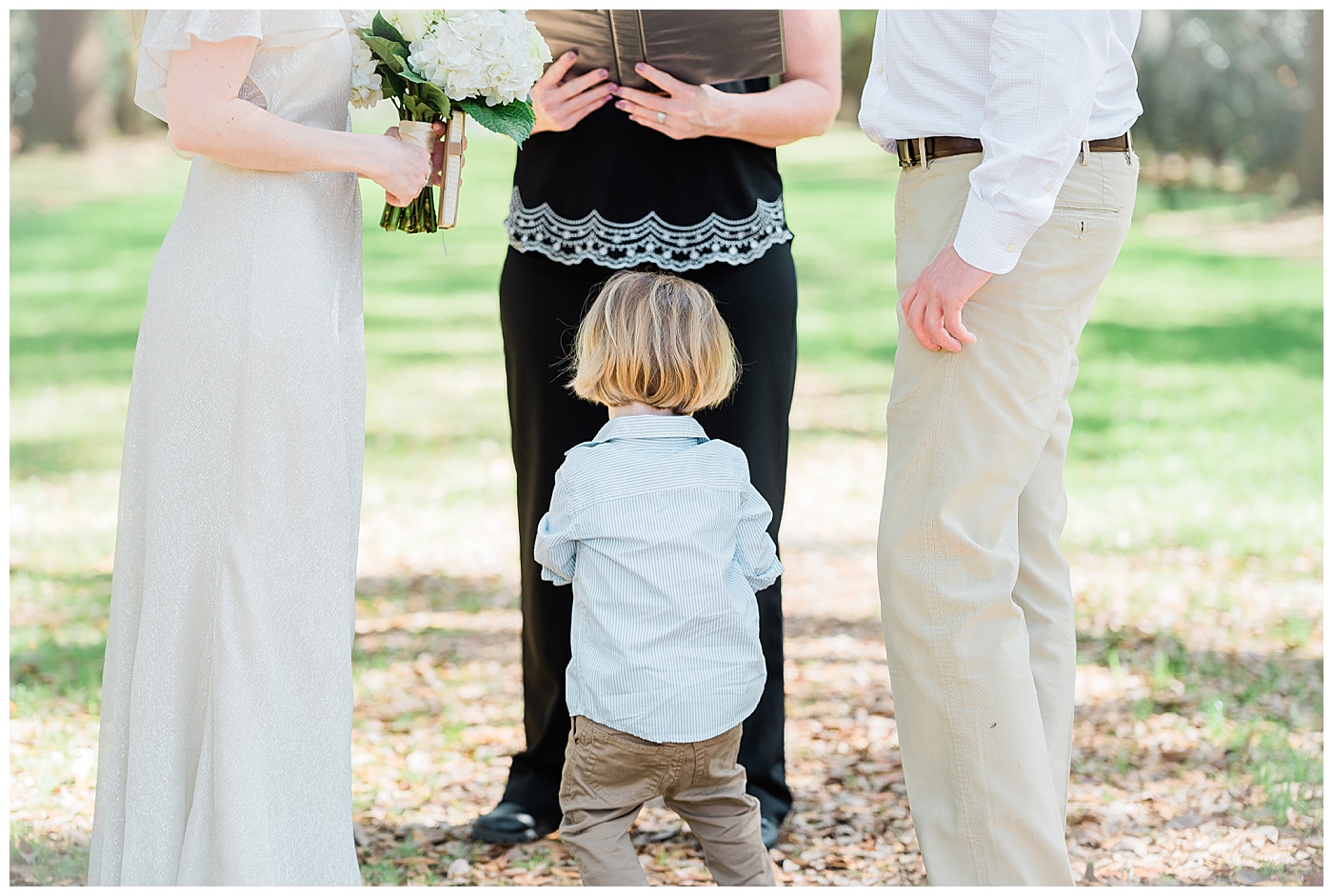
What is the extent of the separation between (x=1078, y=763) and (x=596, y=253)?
199cm

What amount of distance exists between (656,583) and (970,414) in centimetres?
65

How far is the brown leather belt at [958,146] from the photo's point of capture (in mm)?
2561

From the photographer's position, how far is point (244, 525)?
2.59 meters

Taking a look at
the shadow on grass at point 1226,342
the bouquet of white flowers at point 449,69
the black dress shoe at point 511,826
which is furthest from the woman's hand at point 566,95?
the shadow on grass at point 1226,342

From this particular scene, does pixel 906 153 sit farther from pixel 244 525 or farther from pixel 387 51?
pixel 244 525

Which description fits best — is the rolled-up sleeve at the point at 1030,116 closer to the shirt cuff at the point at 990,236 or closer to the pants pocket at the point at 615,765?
the shirt cuff at the point at 990,236

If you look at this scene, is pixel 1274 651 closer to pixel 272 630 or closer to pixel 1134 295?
pixel 272 630

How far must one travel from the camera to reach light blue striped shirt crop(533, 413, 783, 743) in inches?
100

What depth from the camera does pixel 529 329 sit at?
3.22 m

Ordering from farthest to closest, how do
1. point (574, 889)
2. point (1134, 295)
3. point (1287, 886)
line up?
point (1134, 295), point (1287, 886), point (574, 889)

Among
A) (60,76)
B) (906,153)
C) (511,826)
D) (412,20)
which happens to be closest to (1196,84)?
(60,76)

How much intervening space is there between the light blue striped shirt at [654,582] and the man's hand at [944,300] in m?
0.44

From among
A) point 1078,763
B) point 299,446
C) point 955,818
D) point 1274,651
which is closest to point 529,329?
point 299,446

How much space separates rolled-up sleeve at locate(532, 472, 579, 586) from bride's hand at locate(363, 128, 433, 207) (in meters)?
0.61
